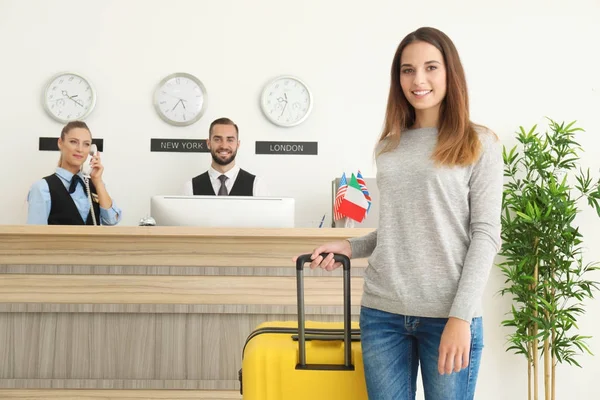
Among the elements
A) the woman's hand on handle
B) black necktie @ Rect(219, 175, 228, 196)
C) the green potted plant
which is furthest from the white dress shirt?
the woman's hand on handle

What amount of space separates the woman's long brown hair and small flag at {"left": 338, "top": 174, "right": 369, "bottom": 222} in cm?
179

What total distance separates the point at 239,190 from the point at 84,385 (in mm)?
1684

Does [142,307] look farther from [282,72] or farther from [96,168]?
[282,72]

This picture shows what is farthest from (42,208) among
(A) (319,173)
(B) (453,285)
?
(B) (453,285)

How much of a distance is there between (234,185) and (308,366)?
278cm

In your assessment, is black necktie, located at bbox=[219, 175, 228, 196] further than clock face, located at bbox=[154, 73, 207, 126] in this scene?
No

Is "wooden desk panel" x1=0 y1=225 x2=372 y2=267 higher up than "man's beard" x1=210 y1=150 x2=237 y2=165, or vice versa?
"man's beard" x1=210 y1=150 x2=237 y2=165

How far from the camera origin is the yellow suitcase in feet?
5.19

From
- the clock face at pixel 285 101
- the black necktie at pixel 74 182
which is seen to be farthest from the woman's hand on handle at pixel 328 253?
the clock face at pixel 285 101

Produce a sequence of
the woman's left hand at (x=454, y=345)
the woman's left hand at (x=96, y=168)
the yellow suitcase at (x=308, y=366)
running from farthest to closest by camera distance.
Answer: the woman's left hand at (x=96, y=168) < the yellow suitcase at (x=308, y=366) < the woman's left hand at (x=454, y=345)

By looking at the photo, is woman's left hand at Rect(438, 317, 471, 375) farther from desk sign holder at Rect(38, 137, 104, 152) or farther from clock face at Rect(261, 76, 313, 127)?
desk sign holder at Rect(38, 137, 104, 152)

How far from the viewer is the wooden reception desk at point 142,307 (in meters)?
3.01

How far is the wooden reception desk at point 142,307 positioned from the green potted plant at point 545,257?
5.21ft

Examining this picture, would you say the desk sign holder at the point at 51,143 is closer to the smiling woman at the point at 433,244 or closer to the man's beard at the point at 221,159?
the man's beard at the point at 221,159
